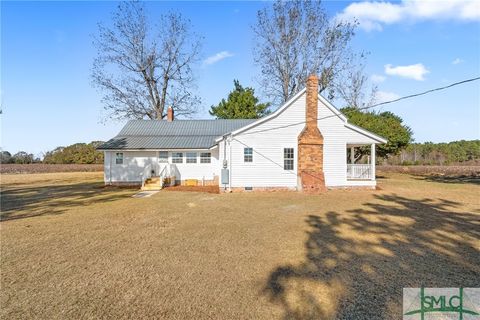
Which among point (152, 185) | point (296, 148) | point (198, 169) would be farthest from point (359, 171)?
point (152, 185)

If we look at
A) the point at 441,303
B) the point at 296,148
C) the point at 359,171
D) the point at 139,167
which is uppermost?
the point at 296,148

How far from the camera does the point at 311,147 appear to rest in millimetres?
17703

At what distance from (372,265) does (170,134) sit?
2176 centimetres

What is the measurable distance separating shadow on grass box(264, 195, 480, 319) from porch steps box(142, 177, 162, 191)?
1339 centimetres

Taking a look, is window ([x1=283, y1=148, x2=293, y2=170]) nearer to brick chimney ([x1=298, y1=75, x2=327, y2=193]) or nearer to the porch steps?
brick chimney ([x1=298, y1=75, x2=327, y2=193])

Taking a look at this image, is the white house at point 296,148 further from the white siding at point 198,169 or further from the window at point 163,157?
the window at point 163,157

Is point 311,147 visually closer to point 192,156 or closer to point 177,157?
point 192,156

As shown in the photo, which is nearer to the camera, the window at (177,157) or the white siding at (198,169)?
the white siding at (198,169)

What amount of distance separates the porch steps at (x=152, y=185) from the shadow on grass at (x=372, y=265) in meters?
13.4

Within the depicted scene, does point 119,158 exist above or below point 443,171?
above

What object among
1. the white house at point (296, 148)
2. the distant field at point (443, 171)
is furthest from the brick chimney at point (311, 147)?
the distant field at point (443, 171)

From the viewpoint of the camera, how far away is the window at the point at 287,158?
58.8ft

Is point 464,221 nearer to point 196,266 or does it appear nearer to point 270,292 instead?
point 270,292

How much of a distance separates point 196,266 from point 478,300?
460 cm
